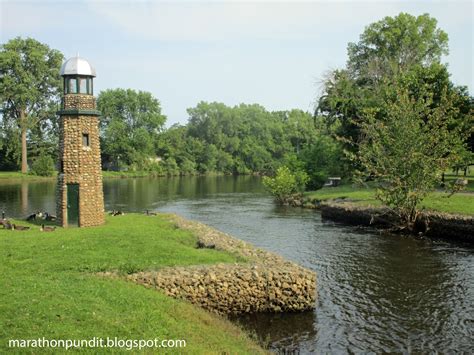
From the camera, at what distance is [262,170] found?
12156 cm

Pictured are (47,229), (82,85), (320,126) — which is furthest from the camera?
(320,126)

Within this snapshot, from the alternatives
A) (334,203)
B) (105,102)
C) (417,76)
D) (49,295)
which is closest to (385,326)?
(49,295)

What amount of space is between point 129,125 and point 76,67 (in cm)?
8751

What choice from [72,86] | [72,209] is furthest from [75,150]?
[72,86]

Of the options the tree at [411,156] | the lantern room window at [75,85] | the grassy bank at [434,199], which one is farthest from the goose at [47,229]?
the grassy bank at [434,199]

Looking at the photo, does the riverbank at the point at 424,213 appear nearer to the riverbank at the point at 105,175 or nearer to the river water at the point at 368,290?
the river water at the point at 368,290

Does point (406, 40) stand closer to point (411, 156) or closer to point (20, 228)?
point (411, 156)

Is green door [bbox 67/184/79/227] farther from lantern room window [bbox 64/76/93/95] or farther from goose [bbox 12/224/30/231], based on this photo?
lantern room window [bbox 64/76/93/95]

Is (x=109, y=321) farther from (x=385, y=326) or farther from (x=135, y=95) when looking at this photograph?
(x=135, y=95)

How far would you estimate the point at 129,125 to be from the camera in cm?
10931

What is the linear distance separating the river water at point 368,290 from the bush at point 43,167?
5567cm

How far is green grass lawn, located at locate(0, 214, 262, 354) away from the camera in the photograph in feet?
33.6

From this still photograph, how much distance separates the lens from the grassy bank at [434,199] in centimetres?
2998

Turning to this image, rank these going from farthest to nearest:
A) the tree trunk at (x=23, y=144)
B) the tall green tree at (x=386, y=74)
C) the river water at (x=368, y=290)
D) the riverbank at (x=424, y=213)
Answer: the tree trunk at (x=23, y=144)
the tall green tree at (x=386, y=74)
the riverbank at (x=424, y=213)
the river water at (x=368, y=290)
